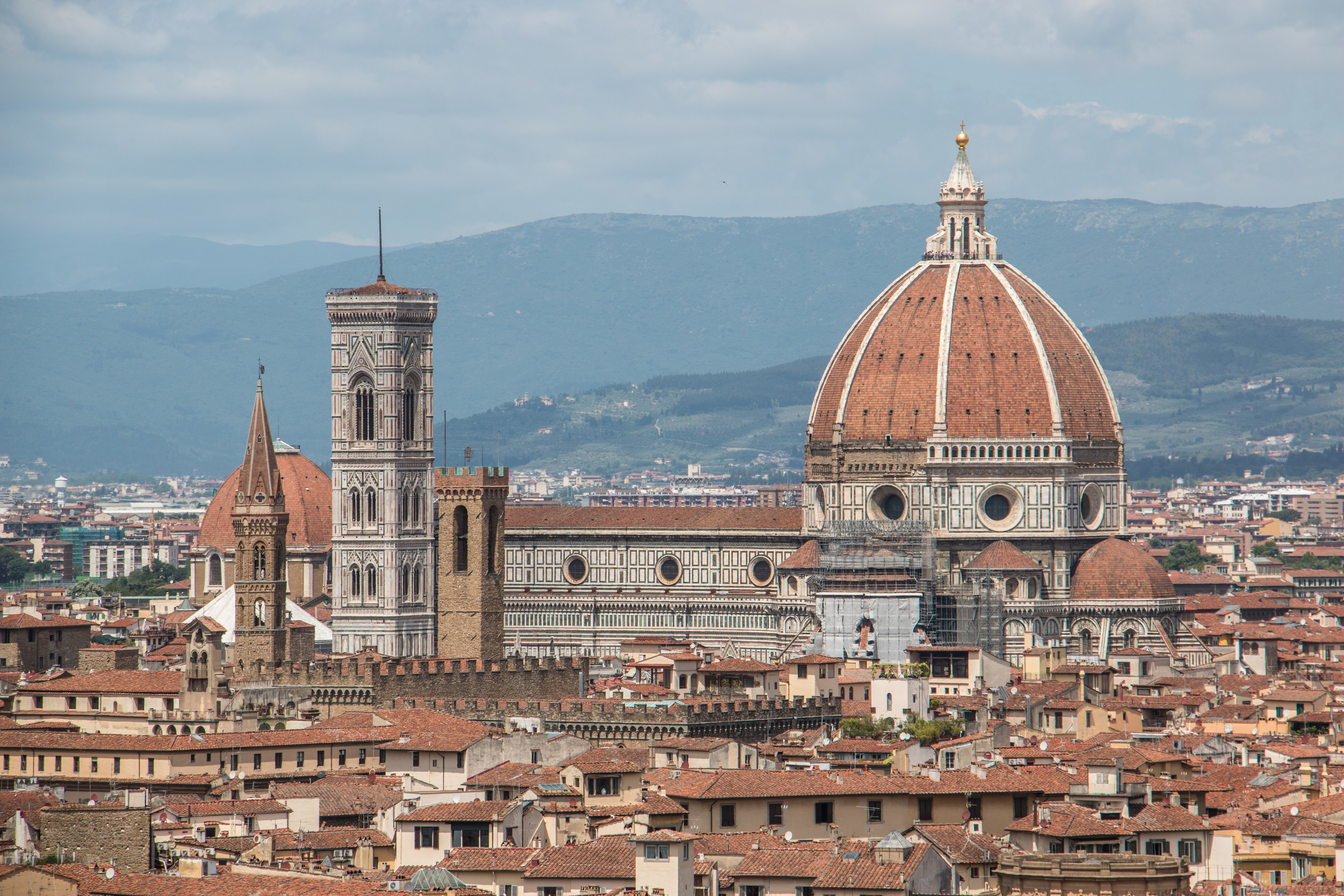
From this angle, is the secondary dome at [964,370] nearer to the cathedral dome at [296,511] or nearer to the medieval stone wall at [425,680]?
the cathedral dome at [296,511]

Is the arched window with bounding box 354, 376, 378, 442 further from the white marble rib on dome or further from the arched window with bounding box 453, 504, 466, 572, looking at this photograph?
the arched window with bounding box 453, 504, 466, 572

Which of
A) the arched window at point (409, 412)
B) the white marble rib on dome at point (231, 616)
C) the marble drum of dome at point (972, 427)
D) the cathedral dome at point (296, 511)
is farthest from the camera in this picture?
the cathedral dome at point (296, 511)

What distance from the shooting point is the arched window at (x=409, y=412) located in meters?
127

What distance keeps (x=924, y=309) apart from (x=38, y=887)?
286 ft

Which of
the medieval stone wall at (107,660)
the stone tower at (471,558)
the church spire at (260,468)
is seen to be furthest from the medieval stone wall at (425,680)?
the stone tower at (471,558)

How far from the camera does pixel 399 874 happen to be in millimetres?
50188

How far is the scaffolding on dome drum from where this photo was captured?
388 feet

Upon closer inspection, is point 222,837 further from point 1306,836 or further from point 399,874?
point 1306,836

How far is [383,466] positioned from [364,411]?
237 cm

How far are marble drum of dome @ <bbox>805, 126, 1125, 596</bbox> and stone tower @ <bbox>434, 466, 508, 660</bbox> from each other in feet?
55.6

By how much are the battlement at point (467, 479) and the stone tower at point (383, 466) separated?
8754 mm

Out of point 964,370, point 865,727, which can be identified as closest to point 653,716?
point 865,727

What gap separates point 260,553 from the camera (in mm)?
102438

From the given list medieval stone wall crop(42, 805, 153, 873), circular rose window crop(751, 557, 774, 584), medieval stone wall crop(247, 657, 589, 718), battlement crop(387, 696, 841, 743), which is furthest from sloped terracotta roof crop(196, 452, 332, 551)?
medieval stone wall crop(42, 805, 153, 873)
